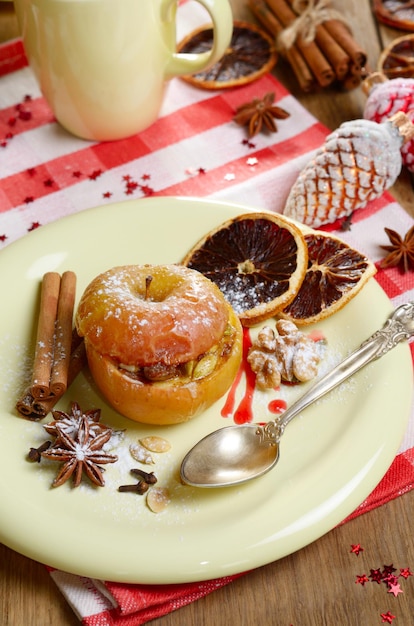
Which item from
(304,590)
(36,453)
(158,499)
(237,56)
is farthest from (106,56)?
(304,590)

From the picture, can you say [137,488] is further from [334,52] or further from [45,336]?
[334,52]

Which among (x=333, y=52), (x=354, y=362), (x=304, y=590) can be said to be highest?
(x=333, y=52)

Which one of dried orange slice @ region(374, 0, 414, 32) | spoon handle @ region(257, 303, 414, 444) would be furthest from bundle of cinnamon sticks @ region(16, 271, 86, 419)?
dried orange slice @ region(374, 0, 414, 32)

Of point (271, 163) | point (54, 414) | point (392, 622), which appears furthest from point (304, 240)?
point (392, 622)

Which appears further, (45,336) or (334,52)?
(334,52)

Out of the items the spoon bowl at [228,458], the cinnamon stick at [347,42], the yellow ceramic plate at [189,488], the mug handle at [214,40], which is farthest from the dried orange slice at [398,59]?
the spoon bowl at [228,458]

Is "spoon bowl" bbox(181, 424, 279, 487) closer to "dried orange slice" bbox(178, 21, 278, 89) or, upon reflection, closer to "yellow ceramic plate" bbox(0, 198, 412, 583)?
"yellow ceramic plate" bbox(0, 198, 412, 583)
